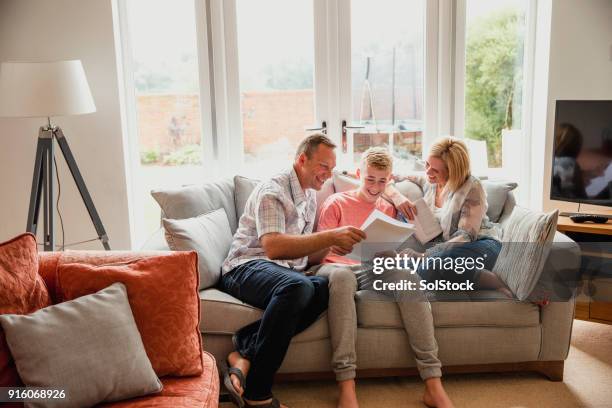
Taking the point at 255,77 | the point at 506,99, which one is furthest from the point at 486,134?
the point at 255,77

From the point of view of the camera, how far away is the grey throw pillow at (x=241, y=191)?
332cm

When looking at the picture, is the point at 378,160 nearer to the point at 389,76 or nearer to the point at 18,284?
the point at 389,76

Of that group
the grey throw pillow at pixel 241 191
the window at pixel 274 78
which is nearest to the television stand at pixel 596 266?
the grey throw pillow at pixel 241 191

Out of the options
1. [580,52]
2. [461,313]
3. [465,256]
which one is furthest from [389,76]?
[461,313]

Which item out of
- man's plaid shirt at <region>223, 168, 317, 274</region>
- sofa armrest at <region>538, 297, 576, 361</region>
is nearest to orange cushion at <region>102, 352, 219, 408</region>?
man's plaid shirt at <region>223, 168, 317, 274</region>

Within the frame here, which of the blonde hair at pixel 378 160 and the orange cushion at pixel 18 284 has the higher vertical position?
the blonde hair at pixel 378 160

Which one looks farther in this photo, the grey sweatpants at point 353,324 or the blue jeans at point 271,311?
the grey sweatpants at point 353,324

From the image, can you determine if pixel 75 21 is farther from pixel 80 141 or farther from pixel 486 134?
pixel 486 134

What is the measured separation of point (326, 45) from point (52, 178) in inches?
69.4

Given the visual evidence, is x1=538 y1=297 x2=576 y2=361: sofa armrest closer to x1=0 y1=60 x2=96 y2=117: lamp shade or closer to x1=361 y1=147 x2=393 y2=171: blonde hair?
x1=361 y1=147 x2=393 y2=171: blonde hair

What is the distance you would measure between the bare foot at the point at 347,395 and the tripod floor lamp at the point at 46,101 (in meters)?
1.64

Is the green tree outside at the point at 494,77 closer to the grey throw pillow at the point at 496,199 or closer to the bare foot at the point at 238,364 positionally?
the grey throw pillow at the point at 496,199

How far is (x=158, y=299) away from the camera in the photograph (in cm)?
210

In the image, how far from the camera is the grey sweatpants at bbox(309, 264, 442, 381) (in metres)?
2.66
